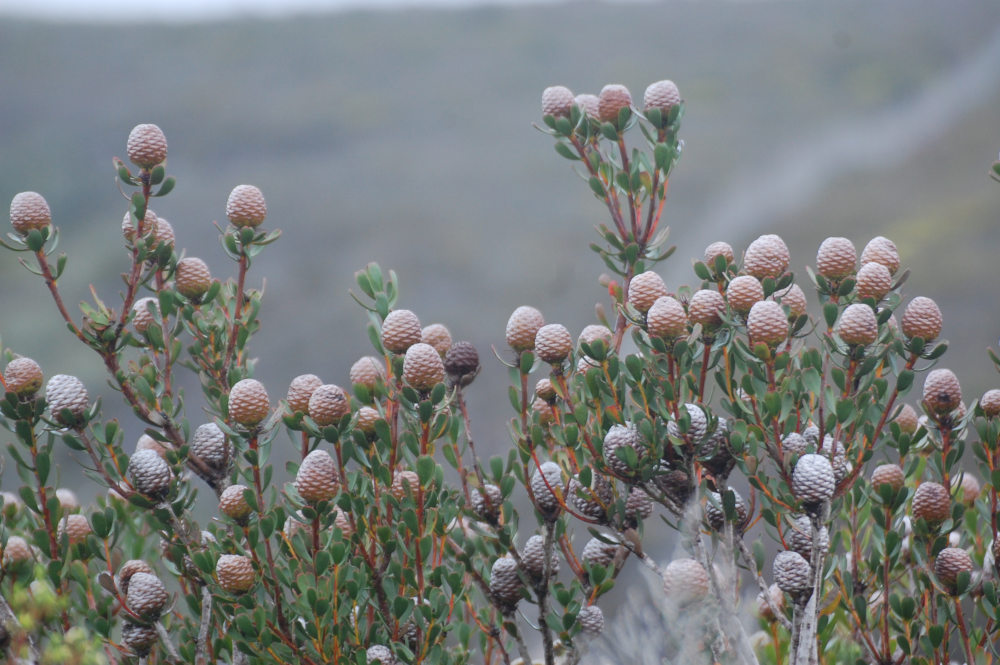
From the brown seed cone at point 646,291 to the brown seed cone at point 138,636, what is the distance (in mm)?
785

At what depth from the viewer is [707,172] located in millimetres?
11094

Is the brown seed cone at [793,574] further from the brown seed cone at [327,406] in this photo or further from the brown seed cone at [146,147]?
the brown seed cone at [146,147]

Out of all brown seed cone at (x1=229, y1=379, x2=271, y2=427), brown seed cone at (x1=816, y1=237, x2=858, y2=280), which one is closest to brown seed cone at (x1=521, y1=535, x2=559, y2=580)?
brown seed cone at (x1=229, y1=379, x2=271, y2=427)

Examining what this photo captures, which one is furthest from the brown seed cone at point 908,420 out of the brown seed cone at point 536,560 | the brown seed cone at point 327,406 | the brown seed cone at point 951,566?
the brown seed cone at point 327,406

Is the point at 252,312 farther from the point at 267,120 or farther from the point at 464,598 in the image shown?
the point at 267,120

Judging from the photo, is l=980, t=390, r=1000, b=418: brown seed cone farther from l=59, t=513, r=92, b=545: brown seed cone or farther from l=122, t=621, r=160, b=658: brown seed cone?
l=59, t=513, r=92, b=545: brown seed cone

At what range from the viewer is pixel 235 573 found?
101cm

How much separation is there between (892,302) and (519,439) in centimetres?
52

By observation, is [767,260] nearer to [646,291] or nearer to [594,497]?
[646,291]

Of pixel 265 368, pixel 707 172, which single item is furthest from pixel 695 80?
pixel 265 368

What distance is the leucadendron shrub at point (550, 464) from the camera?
102 cm

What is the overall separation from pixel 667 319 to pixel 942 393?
0.40 m

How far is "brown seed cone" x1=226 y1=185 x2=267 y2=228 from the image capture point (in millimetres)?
1179

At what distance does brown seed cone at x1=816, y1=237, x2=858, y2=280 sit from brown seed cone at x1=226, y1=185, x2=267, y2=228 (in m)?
0.76
